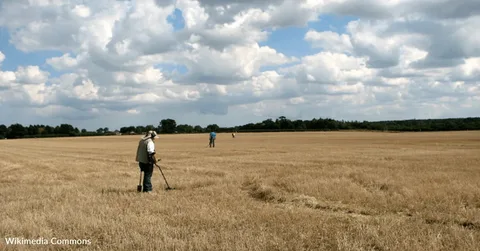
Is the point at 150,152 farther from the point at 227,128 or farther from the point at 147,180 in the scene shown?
the point at 227,128

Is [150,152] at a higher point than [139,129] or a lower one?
lower

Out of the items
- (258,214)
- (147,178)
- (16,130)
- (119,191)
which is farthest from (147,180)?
(16,130)

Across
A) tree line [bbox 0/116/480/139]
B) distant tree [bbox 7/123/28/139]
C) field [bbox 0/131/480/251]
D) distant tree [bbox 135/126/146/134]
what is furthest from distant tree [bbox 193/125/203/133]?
field [bbox 0/131/480/251]

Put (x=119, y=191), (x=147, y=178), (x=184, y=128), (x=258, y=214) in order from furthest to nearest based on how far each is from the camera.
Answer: (x=184, y=128), (x=119, y=191), (x=147, y=178), (x=258, y=214)

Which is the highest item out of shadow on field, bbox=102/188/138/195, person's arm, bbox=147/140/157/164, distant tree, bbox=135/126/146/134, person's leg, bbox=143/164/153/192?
distant tree, bbox=135/126/146/134

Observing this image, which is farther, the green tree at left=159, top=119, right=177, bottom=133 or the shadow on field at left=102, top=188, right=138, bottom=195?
the green tree at left=159, top=119, right=177, bottom=133

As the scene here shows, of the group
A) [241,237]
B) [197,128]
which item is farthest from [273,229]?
[197,128]

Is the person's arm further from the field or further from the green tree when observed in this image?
the green tree

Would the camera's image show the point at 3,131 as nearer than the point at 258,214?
No

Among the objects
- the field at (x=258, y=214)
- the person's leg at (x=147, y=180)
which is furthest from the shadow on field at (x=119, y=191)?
the person's leg at (x=147, y=180)

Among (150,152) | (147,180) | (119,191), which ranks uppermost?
(150,152)

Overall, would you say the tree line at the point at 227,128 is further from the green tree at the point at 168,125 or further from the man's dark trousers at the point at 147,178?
the man's dark trousers at the point at 147,178

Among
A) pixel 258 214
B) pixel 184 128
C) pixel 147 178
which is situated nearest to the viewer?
pixel 258 214

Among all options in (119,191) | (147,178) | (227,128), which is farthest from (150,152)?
(227,128)
